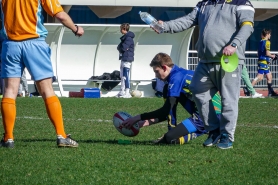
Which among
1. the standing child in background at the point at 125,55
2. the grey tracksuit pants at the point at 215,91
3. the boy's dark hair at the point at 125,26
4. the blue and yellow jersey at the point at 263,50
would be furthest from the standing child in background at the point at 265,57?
the grey tracksuit pants at the point at 215,91

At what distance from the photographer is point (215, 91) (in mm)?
8188

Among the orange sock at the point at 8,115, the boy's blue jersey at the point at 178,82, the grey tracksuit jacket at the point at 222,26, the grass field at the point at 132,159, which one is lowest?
the grass field at the point at 132,159

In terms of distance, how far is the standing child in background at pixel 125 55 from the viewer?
20.4m

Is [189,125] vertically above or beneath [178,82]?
beneath

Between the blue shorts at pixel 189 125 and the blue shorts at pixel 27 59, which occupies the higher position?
the blue shorts at pixel 27 59

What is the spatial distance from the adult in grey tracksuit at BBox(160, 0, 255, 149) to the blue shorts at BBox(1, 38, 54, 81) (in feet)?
5.43

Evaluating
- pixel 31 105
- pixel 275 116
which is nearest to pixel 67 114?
pixel 31 105

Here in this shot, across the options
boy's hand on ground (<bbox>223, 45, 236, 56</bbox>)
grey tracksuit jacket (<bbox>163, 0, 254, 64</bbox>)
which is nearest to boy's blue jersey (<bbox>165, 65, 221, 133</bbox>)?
grey tracksuit jacket (<bbox>163, 0, 254, 64</bbox>)

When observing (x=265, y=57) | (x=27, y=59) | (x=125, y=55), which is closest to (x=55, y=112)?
(x=27, y=59)

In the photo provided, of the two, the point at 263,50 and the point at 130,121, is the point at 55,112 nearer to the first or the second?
the point at 130,121

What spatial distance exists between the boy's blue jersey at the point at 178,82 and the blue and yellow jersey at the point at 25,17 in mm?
1509

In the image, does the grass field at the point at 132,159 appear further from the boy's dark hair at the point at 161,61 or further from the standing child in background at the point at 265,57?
the standing child in background at the point at 265,57

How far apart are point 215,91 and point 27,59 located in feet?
6.93

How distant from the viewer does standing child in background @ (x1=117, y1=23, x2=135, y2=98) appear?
20.4 m
